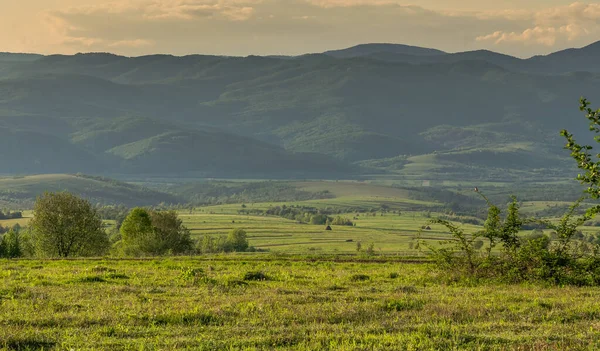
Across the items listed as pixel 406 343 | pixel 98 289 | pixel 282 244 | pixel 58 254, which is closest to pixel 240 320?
pixel 406 343

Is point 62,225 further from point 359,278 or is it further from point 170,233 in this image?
point 359,278

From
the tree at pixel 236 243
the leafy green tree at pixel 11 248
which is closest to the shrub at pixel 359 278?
the leafy green tree at pixel 11 248

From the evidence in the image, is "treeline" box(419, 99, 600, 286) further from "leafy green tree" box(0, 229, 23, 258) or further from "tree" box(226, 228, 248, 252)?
"tree" box(226, 228, 248, 252)

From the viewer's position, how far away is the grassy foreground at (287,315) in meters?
18.8

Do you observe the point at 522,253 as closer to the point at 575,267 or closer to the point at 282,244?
the point at 575,267

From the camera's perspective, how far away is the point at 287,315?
75.0 ft

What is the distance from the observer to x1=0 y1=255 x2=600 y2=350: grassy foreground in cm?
1884

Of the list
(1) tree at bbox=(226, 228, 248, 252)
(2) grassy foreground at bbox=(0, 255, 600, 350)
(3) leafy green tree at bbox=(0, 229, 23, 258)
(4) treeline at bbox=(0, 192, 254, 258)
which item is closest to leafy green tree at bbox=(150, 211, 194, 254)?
(4) treeline at bbox=(0, 192, 254, 258)

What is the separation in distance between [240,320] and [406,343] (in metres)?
5.50

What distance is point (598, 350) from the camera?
17.9m

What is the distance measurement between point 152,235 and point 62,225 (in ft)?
31.1

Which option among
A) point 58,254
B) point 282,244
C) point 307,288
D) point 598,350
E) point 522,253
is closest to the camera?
point 598,350

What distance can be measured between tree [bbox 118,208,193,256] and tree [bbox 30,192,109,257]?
4.81 metres

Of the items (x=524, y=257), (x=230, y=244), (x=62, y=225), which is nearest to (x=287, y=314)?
(x=524, y=257)
